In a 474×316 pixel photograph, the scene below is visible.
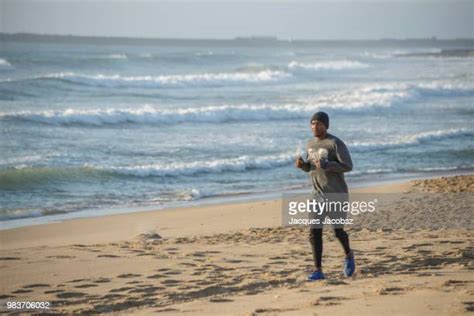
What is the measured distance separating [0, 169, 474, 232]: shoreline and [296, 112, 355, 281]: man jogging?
5.70 meters

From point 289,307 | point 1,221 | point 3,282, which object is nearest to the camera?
point 289,307

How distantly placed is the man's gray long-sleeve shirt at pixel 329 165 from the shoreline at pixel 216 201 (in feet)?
18.9

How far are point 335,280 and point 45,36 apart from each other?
437ft

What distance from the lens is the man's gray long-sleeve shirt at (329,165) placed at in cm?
714

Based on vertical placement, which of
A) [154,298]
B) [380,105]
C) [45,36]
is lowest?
[154,298]

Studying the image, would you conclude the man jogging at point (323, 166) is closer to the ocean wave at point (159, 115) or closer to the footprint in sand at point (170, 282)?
the footprint in sand at point (170, 282)

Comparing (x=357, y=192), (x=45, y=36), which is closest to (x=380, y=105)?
(x=357, y=192)

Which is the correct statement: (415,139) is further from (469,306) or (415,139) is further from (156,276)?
(469,306)

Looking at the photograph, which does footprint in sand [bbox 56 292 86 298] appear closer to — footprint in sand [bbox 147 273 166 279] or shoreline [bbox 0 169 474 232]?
footprint in sand [bbox 147 273 166 279]

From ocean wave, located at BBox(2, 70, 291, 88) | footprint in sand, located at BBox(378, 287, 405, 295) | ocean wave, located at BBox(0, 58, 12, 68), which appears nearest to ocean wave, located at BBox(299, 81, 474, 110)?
ocean wave, located at BBox(2, 70, 291, 88)

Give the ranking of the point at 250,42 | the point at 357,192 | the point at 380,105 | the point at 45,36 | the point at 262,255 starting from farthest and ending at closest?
the point at 250,42 → the point at 45,36 → the point at 380,105 → the point at 357,192 → the point at 262,255

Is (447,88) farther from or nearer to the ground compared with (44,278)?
farther from the ground

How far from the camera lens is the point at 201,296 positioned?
6.85 meters

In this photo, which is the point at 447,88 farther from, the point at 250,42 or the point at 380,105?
the point at 250,42
